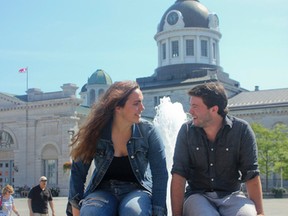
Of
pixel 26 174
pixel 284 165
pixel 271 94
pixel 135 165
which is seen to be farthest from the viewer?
pixel 271 94

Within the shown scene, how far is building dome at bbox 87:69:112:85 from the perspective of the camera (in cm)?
8662

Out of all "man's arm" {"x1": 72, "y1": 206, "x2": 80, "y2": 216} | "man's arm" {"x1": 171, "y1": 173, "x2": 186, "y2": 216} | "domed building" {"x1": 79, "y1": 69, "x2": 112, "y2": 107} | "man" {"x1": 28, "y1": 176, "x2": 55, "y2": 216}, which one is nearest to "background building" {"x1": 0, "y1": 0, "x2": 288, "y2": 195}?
"domed building" {"x1": 79, "y1": 69, "x2": 112, "y2": 107}

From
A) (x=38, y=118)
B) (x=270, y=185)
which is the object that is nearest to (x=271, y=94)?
(x=270, y=185)

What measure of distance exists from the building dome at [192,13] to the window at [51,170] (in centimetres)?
2684

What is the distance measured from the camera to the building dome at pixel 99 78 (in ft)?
284

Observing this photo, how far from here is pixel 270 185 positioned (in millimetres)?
58438

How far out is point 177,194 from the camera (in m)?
5.34

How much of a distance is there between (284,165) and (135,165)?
45.0m

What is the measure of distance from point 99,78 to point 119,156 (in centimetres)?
8192

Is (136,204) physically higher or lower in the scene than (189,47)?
lower

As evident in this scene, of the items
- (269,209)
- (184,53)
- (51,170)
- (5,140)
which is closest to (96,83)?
(184,53)

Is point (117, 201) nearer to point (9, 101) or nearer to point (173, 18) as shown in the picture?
point (9, 101)

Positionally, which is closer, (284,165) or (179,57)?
(284,165)

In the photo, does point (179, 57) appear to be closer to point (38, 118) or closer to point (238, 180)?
point (38, 118)
